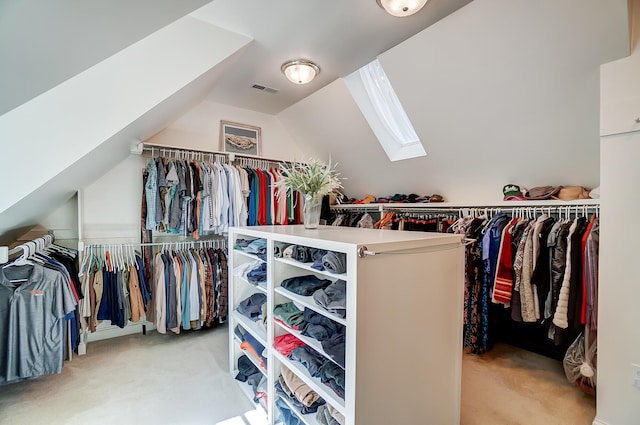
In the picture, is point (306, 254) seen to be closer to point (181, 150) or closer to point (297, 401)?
point (297, 401)

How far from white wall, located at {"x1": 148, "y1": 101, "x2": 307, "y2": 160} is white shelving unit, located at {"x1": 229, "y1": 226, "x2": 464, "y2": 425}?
7.42ft

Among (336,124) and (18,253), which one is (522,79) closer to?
(336,124)

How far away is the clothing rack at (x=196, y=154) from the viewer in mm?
2851

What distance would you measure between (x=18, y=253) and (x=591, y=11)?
147 inches

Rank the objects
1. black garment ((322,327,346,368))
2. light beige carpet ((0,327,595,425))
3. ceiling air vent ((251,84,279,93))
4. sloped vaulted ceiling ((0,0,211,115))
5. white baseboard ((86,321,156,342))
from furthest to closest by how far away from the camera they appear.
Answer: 1. ceiling air vent ((251,84,279,93))
2. white baseboard ((86,321,156,342))
3. light beige carpet ((0,327,595,425))
4. black garment ((322,327,346,368))
5. sloped vaulted ceiling ((0,0,211,115))

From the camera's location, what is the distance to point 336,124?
3418 mm

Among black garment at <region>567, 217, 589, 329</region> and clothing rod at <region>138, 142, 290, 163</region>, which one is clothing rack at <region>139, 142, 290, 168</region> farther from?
black garment at <region>567, 217, 589, 329</region>

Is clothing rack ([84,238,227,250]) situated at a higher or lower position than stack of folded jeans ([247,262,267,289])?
higher

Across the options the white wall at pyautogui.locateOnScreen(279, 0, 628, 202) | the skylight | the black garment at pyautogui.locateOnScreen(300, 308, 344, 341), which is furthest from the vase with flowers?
the skylight

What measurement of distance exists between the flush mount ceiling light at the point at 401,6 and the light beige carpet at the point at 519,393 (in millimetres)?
2558

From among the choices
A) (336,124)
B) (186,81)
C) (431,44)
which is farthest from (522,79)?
(186,81)

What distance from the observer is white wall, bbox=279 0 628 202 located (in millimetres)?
1731

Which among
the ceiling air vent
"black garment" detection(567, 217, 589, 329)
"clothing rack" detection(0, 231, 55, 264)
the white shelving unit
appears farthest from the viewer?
the ceiling air vent

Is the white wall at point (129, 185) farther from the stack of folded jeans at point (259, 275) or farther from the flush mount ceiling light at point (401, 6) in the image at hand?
the flush mount ceiling light at point (401, 6)
